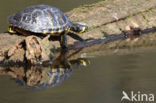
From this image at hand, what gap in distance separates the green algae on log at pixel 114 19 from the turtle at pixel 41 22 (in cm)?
24

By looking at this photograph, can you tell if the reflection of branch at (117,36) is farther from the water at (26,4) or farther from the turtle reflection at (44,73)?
the water at (26,4)

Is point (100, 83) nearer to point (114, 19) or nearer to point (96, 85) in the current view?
point (96, 85)

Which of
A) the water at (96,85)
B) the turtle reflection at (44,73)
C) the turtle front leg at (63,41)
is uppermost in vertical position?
the turtle front leg at (63,41)

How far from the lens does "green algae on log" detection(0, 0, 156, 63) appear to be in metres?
9.72

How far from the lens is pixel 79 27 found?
9.46 m

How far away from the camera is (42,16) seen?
8953 mm

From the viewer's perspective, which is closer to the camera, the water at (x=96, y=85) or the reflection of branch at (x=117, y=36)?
the water at (x=96, y=85)

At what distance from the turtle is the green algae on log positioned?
24cm

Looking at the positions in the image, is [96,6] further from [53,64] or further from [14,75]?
[14,75]

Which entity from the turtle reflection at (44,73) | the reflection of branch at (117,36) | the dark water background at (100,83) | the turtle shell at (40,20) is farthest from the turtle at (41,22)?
Result: the dark water background at (100,83)

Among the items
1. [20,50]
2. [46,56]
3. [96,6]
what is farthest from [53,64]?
[96,6]

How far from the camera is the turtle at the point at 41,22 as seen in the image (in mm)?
Answer: 8805

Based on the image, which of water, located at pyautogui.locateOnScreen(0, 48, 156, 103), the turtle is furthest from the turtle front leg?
water, located at pyautogui.locateOnScreen(0, 48, 156, 103)

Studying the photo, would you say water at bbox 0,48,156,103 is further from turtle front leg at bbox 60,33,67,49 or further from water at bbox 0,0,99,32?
water at bbox 0,0,99,32
